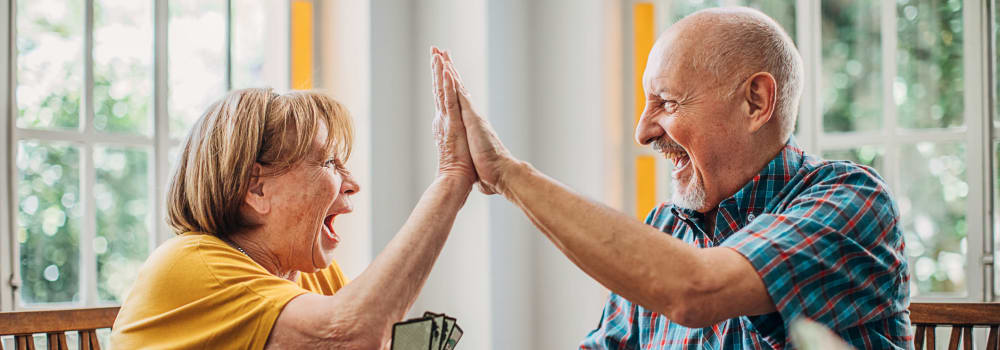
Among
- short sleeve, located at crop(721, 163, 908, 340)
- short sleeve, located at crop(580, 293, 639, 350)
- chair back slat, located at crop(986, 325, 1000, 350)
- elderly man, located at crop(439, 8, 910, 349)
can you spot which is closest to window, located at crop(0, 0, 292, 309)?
elderly man, located at crop(439, 8, 910, 349)

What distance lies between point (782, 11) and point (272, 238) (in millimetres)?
2544

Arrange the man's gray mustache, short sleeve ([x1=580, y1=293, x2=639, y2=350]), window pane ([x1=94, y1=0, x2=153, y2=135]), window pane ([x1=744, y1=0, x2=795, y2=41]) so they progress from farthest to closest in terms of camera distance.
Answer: window pane ([x1=744, y1=0, x2=795, y2=41])
window pane ([x1=94, y1=0, x2=153, y2=135])
short sleeve ([x1=580, y1=293, x2=639, y2=350])
the man's gray mustache

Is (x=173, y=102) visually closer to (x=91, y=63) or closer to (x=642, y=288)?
(x=91, y=63)

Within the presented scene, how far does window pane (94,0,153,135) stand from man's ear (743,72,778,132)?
221cm

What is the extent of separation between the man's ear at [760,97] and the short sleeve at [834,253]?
0.17 metres

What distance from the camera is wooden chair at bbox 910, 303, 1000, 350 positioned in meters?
1.57

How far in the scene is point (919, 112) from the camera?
3082mm

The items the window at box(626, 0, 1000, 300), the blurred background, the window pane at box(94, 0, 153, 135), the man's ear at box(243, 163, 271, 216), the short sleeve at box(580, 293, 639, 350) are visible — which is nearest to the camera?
the man's ear at box(243, 163, 271, 216)

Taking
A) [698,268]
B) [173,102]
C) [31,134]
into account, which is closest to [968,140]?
[698,268]

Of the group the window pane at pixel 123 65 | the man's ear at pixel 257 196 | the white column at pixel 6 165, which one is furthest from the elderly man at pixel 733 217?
the window pane at pixel 123 65

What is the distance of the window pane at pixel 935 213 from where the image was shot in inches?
118

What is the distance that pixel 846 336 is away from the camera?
51.3 inches

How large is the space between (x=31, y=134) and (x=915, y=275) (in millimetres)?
3006

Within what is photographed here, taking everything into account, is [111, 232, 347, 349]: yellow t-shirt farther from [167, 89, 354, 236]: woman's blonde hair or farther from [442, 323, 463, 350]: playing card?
[442, 323, 463, 350]: playing card
